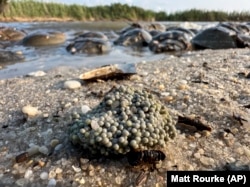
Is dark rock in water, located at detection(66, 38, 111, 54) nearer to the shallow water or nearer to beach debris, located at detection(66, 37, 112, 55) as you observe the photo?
beach debris, located at detection(66, 37, 112, 55)

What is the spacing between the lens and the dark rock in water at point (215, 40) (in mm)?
9625

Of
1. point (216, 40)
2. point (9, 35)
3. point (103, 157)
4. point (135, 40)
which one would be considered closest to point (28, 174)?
point (103, 157)

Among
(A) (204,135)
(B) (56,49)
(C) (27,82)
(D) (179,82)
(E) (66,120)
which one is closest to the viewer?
(A) (204,135)

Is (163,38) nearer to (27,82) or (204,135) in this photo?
(27,82)

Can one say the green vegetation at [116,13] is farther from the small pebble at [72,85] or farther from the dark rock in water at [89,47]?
the small pebble at [72,85]

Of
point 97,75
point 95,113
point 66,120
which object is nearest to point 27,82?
point 97,75

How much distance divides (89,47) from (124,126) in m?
6.47

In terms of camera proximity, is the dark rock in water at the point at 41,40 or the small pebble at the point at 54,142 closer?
the small pebble at the point at 54,142

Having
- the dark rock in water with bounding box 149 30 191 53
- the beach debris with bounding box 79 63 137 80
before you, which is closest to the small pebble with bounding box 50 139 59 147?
the beach debris with bounding box 79 63 137 80

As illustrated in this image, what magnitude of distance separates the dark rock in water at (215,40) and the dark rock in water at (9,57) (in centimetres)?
471

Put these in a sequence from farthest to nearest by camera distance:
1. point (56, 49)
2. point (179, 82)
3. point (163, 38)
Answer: point (163, 38)
point (56, 49)
point (179, 82)

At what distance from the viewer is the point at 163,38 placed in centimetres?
998

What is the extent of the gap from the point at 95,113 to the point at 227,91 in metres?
1.83

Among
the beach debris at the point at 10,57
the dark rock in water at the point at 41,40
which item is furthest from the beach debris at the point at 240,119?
the dark rock in water at the point at 41,40
